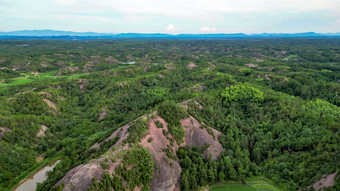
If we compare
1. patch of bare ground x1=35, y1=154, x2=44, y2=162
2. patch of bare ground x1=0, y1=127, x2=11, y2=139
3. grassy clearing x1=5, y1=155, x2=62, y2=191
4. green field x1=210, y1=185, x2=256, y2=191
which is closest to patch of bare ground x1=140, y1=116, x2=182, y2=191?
green field x1=210, y1=185, x2=256, y2=191

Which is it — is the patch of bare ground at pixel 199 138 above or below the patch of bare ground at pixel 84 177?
below

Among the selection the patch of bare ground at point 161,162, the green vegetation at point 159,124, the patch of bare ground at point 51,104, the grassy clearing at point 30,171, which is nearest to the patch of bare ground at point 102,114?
the patch of bare ground at point 51,104

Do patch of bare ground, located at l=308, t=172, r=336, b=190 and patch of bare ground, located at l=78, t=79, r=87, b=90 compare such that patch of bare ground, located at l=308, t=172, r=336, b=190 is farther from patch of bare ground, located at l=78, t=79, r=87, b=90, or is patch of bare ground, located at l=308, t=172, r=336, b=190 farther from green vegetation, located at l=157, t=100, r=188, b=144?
patch of bare ground, located at l=78, t=79, r=87, b=90

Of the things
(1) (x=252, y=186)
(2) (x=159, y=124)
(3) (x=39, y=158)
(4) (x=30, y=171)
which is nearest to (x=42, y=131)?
(3) (x=39, y=158)

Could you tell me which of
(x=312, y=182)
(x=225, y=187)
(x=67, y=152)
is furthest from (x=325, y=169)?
(x=67, y=152)

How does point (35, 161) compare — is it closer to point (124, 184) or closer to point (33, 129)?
point (33, 129)

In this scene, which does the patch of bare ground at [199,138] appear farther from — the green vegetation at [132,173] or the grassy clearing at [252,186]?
the green vegetation at [132,173]

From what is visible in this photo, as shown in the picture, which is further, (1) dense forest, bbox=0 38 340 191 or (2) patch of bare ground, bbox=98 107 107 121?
(2) patch of bare ground, bbox=98 107 107 121

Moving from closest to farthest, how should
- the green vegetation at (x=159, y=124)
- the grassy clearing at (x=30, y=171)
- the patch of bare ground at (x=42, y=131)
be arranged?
the grassy clearing at (x=30, y=171), the green vegetation at (x=159, y=124), the patch of bare ground at (x=42, y=131)
